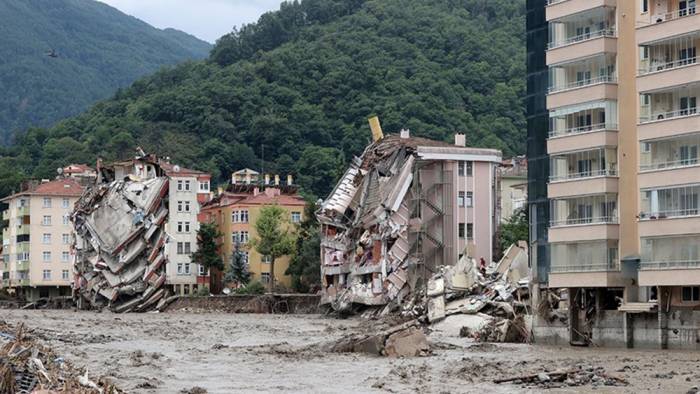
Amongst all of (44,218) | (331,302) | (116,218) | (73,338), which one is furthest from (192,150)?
(73,338)

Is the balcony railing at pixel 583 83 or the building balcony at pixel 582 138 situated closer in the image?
the building balcony at pixel 582 138

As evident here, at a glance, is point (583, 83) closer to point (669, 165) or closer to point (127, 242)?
point (669, 165)

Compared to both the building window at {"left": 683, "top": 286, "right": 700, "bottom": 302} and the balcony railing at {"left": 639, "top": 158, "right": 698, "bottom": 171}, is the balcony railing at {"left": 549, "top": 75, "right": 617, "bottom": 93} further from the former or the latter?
the building window at {"left": 683, "top": 286, "right": 700, "bottom": 302}

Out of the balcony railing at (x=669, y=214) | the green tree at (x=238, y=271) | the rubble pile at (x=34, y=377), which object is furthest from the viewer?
the green tree at (x=238, y=271)

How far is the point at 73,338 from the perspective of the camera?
7600 cm

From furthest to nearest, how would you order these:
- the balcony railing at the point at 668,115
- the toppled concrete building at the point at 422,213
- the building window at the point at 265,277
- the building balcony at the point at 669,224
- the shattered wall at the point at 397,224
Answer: the building window at the point at 265,277
the shattered wall at the point at 397,224
the toppled concrete building at the point at 422,213
the balcony railing at the point at 668,115
the building balcony at the point at 669,224

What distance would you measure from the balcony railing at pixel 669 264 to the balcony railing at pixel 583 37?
11751 mm

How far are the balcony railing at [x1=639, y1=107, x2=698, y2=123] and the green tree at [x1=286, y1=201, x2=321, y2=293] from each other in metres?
71.8

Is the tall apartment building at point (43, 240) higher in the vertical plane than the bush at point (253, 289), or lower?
higher

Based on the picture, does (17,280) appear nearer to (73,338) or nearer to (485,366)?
(73,338)

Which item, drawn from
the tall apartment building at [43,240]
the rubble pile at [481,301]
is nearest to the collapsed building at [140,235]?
the tall apartment building at [43,240]

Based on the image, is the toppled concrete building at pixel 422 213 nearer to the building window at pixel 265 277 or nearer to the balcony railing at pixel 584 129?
the building window at pixel 265 277

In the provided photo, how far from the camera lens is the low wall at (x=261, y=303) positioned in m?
131

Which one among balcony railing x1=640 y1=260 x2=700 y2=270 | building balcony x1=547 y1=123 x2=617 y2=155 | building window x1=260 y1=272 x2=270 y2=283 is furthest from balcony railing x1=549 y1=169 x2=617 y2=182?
building window x1=260 y1=272 x2=270 y2=283
